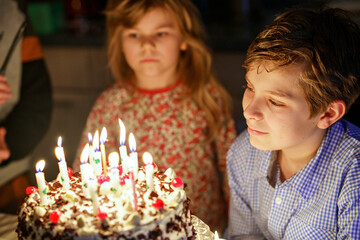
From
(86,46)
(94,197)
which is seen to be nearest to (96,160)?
(94,197)

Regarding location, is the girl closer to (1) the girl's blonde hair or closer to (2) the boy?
(1) the girl's blonde hair

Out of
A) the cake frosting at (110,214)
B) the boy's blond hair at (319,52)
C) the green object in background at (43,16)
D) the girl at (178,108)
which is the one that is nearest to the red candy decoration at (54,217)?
the cake frosting at (110,214)

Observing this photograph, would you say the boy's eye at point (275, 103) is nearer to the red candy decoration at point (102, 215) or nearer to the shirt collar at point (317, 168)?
the shirt collar at point (317, 168)

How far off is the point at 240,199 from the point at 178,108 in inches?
24.8

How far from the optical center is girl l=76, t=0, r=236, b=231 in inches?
84.0

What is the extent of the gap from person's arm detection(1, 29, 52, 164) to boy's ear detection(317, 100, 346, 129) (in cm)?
145

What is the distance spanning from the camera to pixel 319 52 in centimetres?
133

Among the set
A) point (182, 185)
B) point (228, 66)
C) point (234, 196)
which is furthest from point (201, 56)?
point (182, 185)

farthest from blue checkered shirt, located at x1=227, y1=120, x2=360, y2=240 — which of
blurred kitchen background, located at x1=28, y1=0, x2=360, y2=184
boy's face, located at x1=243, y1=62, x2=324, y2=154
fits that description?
blurred kitchen background, located at x1=28, y1=0, x2=360, y2=184

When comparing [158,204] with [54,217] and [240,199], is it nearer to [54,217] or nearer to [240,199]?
[54,217]

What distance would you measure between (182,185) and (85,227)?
0.32m

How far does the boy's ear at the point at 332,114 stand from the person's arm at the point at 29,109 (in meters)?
1.45

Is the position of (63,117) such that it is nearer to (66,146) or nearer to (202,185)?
(66,146)

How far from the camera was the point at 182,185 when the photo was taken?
1319 mm
